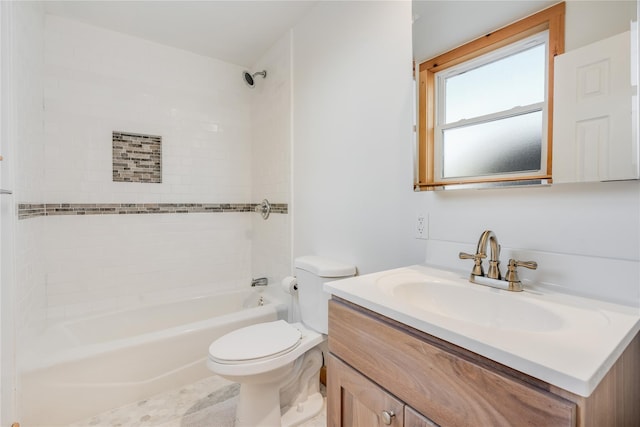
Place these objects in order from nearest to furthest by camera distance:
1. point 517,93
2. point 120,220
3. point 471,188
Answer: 1. point 517,93
2. point 471,188
3. point 120,220

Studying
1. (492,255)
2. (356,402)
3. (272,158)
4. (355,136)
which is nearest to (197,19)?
(272,158)

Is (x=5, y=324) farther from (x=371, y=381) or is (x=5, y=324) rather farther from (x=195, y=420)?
(x=371, y=381)

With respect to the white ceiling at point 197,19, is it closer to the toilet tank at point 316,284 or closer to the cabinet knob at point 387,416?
the toilet tank at point 316,284

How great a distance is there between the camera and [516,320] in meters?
0.87

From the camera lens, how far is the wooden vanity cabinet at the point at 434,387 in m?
0.52

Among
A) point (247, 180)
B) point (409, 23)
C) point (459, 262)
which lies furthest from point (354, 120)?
point (247, 180)

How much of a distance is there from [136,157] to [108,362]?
1495 mm

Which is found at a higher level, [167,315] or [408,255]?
[408,255]

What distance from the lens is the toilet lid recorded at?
4.33 ft

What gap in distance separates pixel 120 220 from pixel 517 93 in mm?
2614

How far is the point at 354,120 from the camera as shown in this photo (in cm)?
165

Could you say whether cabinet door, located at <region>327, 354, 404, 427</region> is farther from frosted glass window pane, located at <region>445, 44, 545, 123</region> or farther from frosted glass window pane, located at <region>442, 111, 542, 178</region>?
frosted glass window pane, located at <region>445, 44, 545, 123</region>

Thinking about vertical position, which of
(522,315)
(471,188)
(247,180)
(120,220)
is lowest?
(522,315)

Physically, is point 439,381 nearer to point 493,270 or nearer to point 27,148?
point 493,270
